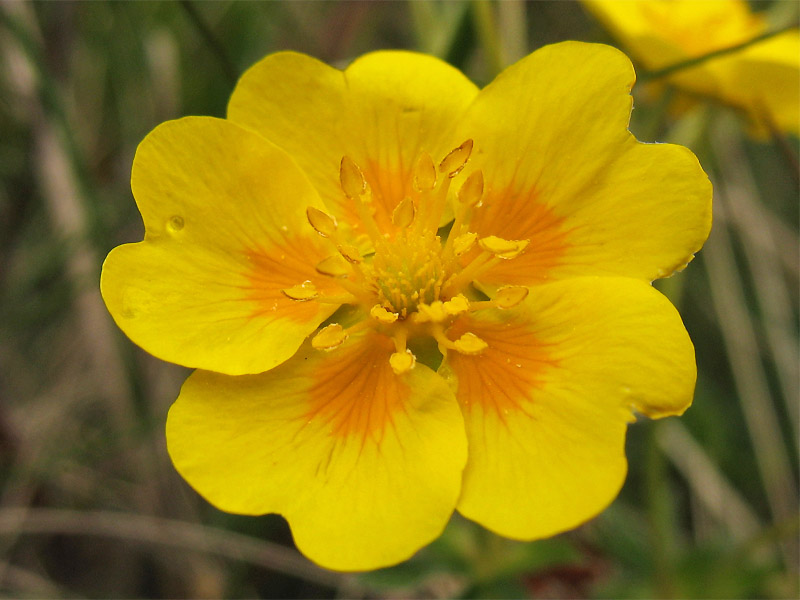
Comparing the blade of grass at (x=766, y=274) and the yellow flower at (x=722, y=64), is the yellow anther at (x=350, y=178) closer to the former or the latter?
the yellow flower at (x=722, y=64)

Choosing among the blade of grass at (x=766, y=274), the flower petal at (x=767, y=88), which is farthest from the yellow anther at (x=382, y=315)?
the blade of grass at (x=766, y=274)

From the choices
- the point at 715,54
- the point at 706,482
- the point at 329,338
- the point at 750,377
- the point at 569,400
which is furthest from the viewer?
the point at 750,377

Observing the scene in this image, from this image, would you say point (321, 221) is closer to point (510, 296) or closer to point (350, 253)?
point (350, 253)

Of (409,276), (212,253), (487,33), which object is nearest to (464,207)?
(409,276)

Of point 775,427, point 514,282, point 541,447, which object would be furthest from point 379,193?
point 775,427

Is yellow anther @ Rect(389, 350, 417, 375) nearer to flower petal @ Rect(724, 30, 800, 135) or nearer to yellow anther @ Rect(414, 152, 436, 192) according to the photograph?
yellow anther @ Rect(414, 152, 436, 192)

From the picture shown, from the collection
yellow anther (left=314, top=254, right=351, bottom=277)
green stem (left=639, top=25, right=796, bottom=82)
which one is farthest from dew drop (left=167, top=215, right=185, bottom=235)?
green stem (left=639, top=25, right=796, bottom=82)

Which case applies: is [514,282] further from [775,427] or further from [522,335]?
[775,427]
